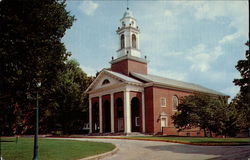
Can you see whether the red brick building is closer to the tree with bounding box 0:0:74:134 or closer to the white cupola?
the white cupola

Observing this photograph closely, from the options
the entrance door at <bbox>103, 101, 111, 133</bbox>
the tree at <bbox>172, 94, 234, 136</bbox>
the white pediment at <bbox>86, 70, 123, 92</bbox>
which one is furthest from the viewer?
the entrance door at <bbox>103, 101, 111, 133</bbox>

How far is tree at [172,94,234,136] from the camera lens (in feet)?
97.3

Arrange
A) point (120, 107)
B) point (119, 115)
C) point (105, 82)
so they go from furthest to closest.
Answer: point (105, 82)
point (119, 115)
point (120, 107)

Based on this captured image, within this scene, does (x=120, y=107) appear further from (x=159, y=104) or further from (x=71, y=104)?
(x=71, y=104)

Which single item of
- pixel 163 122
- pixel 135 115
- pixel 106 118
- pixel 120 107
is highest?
pixel 120 107

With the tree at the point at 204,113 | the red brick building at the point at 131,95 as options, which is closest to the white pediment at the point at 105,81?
the red brick building at the point at 131,95

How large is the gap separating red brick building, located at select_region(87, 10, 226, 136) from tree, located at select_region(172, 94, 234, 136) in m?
4.05

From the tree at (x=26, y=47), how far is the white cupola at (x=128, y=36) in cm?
2810

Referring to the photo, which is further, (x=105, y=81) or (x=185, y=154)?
(x=105, y=81)

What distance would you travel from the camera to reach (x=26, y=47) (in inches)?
517

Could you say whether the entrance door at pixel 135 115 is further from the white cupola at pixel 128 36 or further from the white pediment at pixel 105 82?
the white cupola at pixel 128 36

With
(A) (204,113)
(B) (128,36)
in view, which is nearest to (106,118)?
(B) (128,36)

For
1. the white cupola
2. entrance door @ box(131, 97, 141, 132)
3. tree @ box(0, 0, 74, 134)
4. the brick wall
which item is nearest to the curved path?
tree @ box(0, 0, 74, 134)

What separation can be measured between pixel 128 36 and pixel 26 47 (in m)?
30.7
